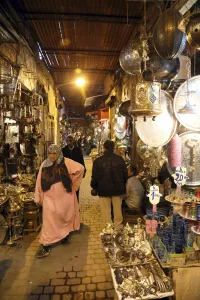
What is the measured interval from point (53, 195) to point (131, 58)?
8.88 feet

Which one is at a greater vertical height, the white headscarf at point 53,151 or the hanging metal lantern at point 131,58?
the hanging metal lantern at point 131,58

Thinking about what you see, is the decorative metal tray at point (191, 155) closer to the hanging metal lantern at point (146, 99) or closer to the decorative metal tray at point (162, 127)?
the decorative metal tray at point (162, 127)

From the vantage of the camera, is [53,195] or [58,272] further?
[53,195]

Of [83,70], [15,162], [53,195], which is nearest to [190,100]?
[53,195]

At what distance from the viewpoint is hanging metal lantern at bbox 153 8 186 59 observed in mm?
2451

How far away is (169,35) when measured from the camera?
2.47 meters

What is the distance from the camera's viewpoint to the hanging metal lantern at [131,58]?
12.3 ft

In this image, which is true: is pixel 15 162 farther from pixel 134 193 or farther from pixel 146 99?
pixel 146 99

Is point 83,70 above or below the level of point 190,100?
above

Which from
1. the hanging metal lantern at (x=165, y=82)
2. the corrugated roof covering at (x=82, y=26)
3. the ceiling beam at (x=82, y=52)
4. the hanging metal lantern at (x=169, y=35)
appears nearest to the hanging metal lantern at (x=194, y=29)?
the hanging metal lantern at (x=169, y=35)

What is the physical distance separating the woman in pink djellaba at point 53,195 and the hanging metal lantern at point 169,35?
228 cm

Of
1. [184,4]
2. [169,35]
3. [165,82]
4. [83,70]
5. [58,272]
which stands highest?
[83,70]

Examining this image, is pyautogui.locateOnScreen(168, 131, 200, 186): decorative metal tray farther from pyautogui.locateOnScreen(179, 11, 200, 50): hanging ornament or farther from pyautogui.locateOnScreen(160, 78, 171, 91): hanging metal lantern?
pyautogui.locateOnScreen(179, 11, 200, 50): hanging ornament

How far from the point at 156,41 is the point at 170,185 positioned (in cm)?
247
